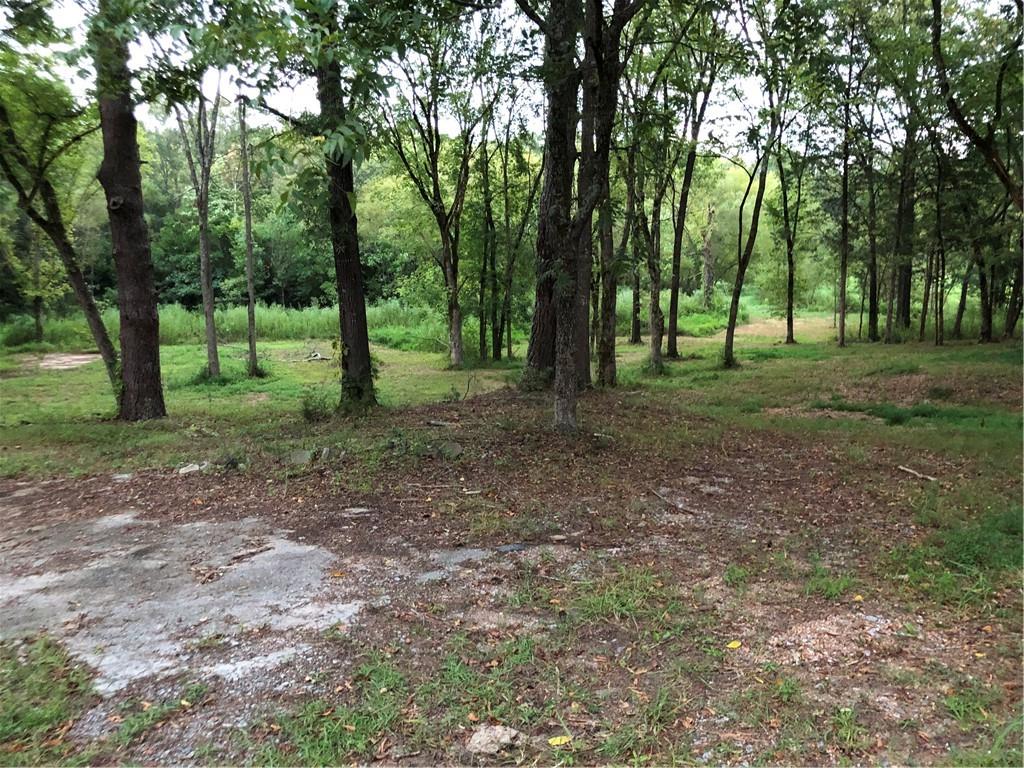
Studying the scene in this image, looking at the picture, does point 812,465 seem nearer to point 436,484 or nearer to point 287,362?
point 436,484

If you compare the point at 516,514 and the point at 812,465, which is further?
the point at 812,465

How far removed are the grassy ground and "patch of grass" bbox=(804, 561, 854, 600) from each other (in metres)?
0.02

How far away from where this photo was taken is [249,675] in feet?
9.28

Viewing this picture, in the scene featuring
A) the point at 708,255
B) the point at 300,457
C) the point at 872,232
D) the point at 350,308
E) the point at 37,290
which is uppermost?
the point at 708,255

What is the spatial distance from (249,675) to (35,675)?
0.93 meters

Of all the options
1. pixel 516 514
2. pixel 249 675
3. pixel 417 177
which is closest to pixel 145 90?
pixel 516 514

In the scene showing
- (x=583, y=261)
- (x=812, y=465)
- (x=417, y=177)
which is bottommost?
(x=812, y=465)

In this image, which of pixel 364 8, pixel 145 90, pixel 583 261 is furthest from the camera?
pixel 583 261

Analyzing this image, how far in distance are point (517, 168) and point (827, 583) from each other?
18.9 meters

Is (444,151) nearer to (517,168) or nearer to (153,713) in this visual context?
(517,168)

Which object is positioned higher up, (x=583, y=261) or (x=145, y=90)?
(x=145, y=90)

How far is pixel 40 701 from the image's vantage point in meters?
2.63

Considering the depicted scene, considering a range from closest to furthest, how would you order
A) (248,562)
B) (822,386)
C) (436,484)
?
(248,562), (436,484), (822,386)

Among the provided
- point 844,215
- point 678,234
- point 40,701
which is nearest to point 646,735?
point 40,701
